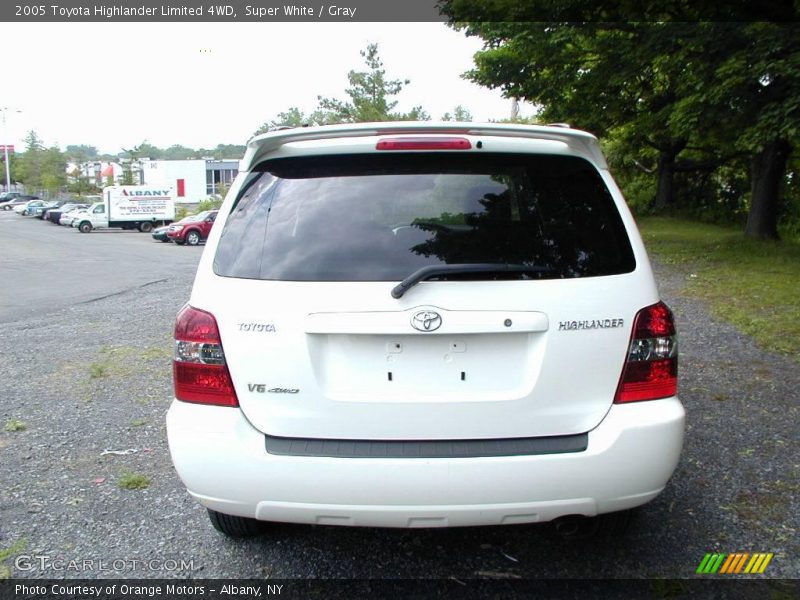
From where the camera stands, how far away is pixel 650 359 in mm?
2598

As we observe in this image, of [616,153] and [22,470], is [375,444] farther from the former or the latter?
[616,153]

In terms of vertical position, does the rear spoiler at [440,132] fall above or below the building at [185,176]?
above

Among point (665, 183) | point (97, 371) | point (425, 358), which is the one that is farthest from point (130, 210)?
point (425, 358)

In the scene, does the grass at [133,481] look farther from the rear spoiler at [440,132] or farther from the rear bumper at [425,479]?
the rear spoiler at [440,132]

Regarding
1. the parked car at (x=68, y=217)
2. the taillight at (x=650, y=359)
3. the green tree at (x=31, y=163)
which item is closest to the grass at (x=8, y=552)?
the taillight at (x=650, y=359)

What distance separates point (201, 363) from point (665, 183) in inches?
1330

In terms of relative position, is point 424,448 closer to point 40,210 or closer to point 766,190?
point 766,190

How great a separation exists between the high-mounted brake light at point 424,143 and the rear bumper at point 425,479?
1.16 meters

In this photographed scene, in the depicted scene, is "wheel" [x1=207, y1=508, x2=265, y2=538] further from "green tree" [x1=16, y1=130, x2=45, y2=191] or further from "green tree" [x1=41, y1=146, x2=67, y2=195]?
"green tree" [x1=16, y1=130, x2=45, y2=191]

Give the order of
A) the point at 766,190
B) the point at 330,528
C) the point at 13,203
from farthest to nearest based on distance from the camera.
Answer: the point at 13,203, the point at 766,190, the point at 330,528

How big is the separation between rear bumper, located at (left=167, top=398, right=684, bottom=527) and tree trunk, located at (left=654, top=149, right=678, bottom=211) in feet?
106

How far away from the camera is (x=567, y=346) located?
246cm

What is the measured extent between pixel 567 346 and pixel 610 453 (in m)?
0.43
